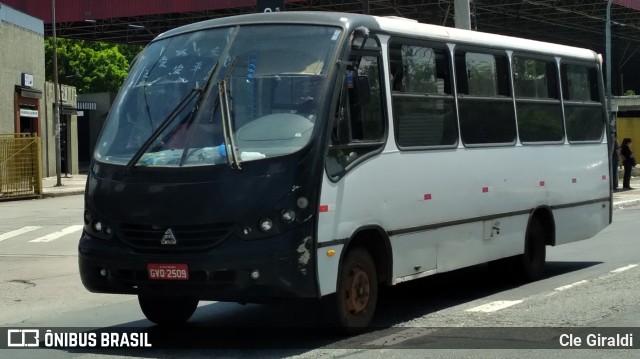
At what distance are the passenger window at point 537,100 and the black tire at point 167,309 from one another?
4.68 m

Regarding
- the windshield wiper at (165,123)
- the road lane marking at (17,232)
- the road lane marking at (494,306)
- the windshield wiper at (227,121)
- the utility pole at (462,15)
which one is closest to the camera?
the windshield wiper at (227,121)

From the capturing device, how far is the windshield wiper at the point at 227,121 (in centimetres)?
797

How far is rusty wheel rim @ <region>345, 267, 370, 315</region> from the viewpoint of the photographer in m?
→ 8.55

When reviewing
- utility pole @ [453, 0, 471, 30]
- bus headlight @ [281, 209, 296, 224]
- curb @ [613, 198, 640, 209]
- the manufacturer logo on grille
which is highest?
utility pole @ [453, 0, 471, 30]

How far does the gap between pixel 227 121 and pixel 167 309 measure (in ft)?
6.99

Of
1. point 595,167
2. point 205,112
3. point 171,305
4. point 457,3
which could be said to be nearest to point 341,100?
point 205,112

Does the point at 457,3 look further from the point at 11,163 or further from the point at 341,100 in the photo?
the point at 11,163

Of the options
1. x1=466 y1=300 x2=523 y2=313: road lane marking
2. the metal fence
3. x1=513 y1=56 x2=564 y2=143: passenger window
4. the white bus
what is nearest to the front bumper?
the white bus

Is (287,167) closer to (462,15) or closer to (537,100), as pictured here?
(537,100)

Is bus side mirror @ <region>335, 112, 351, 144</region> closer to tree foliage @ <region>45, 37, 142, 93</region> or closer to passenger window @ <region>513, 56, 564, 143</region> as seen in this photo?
passenger window @ <region>513, 56, 564, 143</region>

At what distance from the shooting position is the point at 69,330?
368 inches

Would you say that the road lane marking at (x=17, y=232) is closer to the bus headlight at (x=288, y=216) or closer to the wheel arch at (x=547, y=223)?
the wheel arch at (x=547, y=223)

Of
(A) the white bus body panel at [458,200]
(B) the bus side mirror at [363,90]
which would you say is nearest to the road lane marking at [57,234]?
(A) the white bus body panel at [458,200]

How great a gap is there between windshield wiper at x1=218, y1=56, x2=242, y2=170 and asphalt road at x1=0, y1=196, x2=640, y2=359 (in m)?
1.54
